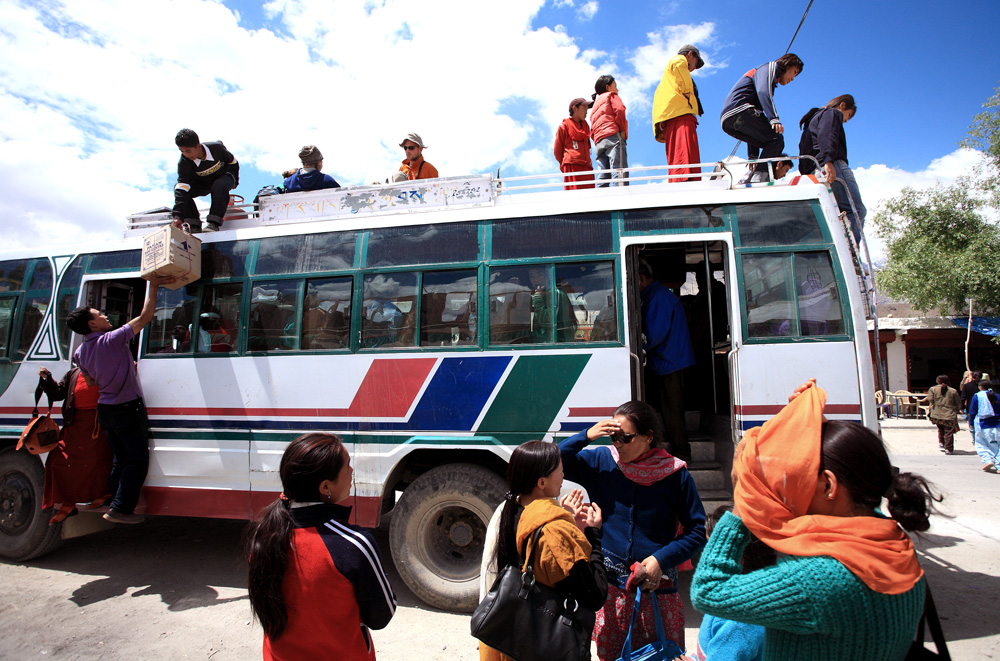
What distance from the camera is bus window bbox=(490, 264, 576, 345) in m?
4.36

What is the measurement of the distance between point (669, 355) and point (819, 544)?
345 centimetres

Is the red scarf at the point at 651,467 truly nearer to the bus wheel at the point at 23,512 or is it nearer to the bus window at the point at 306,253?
the bus window at the point at 306,253

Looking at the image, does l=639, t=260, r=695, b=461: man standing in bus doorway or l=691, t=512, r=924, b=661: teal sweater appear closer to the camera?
l=691, t=512, r=924, b=661: teal sweater

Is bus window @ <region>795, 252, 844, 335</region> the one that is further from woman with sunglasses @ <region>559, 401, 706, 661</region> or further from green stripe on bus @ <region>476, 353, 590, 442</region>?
woman with sunglasses @ <region>559, 401, 706, 661</region>

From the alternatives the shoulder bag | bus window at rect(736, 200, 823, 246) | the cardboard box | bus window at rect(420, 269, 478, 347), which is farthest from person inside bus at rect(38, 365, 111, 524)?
bus window at rect(736, 200, 823, 246)

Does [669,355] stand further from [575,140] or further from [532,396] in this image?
[575,140]

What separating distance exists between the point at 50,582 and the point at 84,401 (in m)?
1.74

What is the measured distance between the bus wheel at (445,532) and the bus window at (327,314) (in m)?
1.47

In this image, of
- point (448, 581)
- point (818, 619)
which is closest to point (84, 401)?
point (448, 581)

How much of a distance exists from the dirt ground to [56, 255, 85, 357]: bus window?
233 cm

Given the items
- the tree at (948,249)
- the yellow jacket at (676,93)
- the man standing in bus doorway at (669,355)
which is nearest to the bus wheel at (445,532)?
the man standing in bus doorway at (669,355)

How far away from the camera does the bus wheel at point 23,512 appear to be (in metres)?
5.42

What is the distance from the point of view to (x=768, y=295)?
4.21 m

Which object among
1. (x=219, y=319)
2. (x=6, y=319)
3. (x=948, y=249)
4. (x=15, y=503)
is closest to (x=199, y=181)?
(x=219, y=319)
